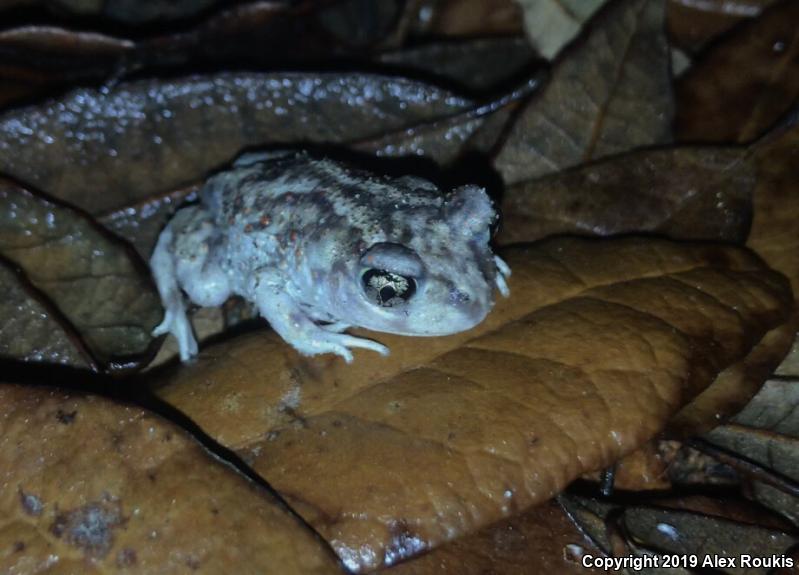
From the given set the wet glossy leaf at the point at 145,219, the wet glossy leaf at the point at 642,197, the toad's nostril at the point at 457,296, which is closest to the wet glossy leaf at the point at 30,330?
the wet glossy leaf at the point at 145,219

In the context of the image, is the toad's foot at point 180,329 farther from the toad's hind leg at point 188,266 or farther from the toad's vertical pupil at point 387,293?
the toad's vertical pupil at point 387,293

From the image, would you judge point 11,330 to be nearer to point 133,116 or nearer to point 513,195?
point 133,116

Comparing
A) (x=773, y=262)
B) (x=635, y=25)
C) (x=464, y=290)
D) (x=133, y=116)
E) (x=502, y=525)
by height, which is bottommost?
(x=502, y=525)

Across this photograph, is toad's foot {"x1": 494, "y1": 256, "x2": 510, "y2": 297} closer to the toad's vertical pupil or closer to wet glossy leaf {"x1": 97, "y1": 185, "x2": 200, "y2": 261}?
the toad's vertical pupil

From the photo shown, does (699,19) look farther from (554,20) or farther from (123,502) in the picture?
(123,502)

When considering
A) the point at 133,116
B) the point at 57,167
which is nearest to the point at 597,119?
the point at 133,116

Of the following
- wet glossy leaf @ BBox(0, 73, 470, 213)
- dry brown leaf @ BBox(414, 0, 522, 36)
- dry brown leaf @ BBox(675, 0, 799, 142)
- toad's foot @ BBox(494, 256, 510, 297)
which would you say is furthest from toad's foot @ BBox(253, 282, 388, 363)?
dry brown leaf @ BBox(414, 0, 522, 36)

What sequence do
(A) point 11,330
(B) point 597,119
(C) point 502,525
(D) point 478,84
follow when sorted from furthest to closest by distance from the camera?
A: (D) point 478,84 < (B) point 597,119 < (A) point 11,330 < (C) point 502,525
